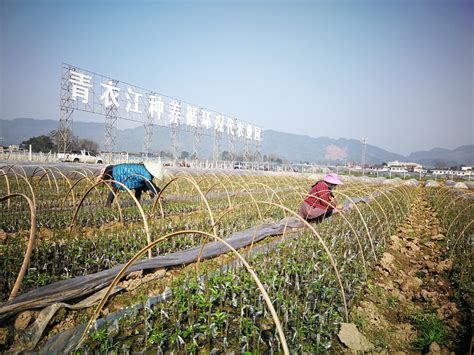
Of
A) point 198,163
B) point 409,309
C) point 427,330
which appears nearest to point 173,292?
point 427,330

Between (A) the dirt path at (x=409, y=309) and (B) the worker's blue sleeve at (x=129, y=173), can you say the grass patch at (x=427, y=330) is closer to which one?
(A) the dirt path at (x=409, y=309)

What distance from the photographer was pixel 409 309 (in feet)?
12.3

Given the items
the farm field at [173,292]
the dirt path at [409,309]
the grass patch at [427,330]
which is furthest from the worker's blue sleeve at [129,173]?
the grass patch at [427,330]

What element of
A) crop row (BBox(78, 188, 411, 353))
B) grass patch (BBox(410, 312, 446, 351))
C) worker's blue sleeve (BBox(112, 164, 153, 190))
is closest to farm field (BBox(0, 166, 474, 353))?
crop row (BBox(78, 188, 411, 353))

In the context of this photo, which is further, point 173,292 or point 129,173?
point 129,173

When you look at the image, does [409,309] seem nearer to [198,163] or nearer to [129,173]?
[129,173]

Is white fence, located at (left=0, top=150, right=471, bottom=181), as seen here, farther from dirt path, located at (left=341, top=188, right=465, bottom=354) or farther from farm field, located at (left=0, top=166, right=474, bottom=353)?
dirt path, located at (left=341, top=188, right=465, bottom=354)

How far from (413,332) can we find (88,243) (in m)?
4.92

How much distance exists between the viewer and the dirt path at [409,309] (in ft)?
9.78

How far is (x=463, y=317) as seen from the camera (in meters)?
3.54

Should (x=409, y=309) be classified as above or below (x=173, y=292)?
below

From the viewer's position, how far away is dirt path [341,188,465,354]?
2.98m

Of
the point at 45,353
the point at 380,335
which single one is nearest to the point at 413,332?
the point at 380,335

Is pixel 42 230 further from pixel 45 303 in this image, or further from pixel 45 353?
pixel 45 353
